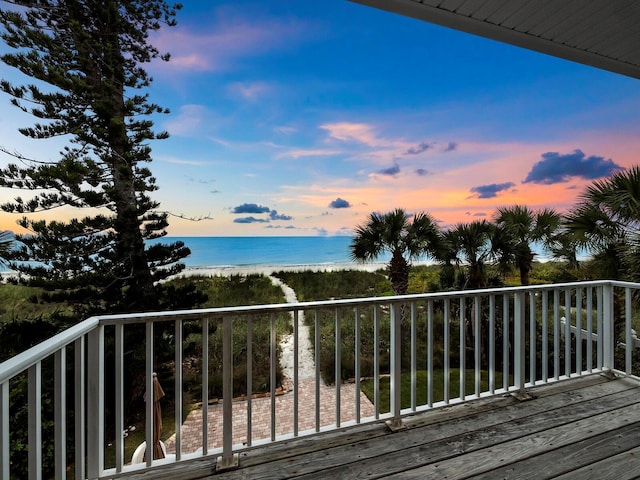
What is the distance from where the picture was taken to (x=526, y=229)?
635 cm

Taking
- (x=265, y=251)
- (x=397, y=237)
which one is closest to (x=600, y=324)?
(x=397, y=237)

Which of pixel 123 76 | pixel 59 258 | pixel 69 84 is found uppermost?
pixel 123 76

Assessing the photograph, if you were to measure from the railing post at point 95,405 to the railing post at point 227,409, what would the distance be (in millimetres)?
608

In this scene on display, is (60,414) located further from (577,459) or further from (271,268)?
(271,268)

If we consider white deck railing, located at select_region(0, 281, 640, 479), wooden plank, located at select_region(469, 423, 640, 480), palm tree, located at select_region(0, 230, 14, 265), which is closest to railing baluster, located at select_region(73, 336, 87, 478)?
white deck railing, located at select_region(0, 281, 640, 479)

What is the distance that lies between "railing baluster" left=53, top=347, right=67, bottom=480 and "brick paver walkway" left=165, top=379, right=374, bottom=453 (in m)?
3.18

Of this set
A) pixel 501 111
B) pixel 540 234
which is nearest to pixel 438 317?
pixel 540 234

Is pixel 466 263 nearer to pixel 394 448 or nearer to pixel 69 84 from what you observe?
pixel 394 448

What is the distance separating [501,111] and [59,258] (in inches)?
362

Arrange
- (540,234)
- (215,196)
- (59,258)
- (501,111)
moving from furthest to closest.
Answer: (215,196) < (501,111) < (540,234) < (59,258)

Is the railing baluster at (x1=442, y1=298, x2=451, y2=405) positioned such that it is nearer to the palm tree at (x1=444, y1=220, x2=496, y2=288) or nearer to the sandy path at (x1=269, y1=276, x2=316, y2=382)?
the sandy path at (x1=269, y1=276, x2=316, y2=382)

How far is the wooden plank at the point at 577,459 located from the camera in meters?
1.56

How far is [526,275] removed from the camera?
6438 millimetres

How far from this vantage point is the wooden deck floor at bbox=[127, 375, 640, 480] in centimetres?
161
